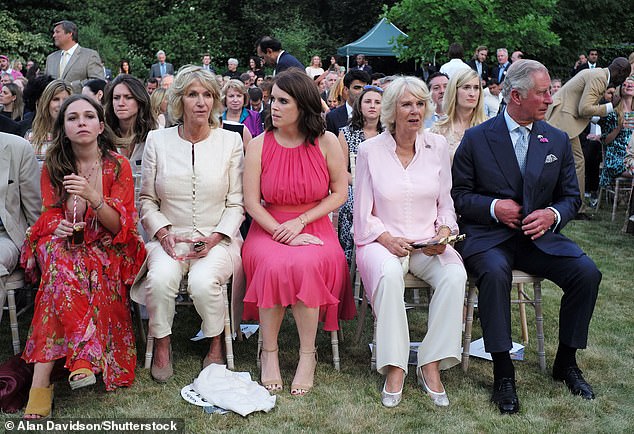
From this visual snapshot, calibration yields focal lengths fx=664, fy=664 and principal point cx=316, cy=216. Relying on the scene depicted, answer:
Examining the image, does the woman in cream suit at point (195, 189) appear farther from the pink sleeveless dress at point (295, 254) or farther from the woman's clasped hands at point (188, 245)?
the pink sleeveless dress at point (295, 254)

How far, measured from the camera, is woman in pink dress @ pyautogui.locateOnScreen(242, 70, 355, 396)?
12.6 feet

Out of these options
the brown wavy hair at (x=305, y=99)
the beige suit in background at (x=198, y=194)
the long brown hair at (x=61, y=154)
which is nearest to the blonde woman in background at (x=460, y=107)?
the brown wavy hair at (x=305, y=99)

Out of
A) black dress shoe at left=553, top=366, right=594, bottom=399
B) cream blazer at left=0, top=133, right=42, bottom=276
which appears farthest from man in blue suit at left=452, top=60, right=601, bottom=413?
cream blazer at left=0, top=133, right=42, bottom=276

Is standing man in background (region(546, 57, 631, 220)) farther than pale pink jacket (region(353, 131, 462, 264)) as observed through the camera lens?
Yes

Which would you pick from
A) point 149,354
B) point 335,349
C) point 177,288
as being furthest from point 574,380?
point 149,354

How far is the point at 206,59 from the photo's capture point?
64.6ft

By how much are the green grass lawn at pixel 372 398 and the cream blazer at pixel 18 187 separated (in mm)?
850

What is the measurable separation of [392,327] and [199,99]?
1.85m

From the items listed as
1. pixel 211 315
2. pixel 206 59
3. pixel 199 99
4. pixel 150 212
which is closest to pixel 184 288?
pixel 211 315

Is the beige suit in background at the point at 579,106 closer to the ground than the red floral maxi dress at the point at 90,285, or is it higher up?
higher up

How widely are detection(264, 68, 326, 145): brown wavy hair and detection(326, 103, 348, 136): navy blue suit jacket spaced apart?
5.84 ft

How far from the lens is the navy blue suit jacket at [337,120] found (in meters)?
6.01

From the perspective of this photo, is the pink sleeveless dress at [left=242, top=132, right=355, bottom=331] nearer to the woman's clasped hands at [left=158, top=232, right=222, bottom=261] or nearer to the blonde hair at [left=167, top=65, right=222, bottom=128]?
the woman's clasped hands at [left=158, top=232, right=222, bottom=261]

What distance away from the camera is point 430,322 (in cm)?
376
